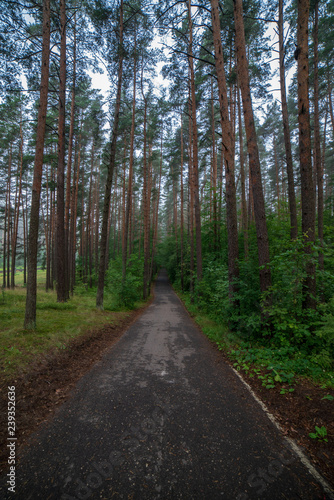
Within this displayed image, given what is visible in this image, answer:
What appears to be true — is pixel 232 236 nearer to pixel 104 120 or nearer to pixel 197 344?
pixel 197 344

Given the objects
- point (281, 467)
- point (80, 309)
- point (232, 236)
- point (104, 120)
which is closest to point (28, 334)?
point (80, 309)

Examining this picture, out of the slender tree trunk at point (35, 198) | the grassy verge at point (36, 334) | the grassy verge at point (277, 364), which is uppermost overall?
the slender tree trunk at point (35, 198)

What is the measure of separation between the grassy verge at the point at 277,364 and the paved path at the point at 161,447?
63 centimetres

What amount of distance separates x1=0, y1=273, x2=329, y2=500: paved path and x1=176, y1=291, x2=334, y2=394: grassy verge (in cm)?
63

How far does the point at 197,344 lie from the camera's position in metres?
5.95

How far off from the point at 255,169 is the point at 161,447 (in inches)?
248

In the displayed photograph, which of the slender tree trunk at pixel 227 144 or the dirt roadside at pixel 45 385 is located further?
the slender tree trunk at pixel 227 144

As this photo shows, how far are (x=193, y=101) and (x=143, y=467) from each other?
572 inches

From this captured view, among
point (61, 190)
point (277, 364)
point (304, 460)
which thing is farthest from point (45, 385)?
point (61, 190)

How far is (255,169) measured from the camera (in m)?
5.52

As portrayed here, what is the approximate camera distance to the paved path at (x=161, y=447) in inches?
69.3
